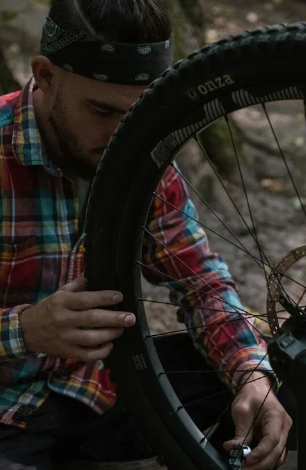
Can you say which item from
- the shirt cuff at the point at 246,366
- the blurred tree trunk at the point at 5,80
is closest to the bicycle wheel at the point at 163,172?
the shirt cuff at the point at 246,366

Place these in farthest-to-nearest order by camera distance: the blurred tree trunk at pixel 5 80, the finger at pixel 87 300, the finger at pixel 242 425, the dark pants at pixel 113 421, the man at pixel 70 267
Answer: the blurred tree trunk at pixel 5 80 → the dark pants at pixel 113 421 → the finger at pixel 242 425 → the man at pixel 70 267 → the finger at pixel 87 300

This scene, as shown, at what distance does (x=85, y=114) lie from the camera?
179 cm

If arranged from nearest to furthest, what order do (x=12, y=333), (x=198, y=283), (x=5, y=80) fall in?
(x=12, y=333) → (x=198, y=283) → (x=5, y=80)

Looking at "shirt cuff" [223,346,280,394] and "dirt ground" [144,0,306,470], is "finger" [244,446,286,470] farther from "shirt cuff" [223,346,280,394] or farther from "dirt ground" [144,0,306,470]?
"dirt ground" [144,0,306,470]

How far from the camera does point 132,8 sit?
68.6 inches

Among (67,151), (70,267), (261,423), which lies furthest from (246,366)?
(67,151)

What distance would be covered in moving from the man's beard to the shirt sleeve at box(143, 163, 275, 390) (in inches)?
7.9

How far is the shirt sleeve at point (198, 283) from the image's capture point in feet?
6.33

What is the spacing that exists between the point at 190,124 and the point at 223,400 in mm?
744

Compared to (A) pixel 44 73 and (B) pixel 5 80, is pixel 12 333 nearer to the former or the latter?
(A) pixel 44 73

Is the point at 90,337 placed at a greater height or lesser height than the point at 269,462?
greater

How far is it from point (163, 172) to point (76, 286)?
27 centimetres

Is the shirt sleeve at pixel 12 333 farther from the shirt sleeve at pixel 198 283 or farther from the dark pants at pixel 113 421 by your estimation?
the shirt sleeve at pixel 198 283

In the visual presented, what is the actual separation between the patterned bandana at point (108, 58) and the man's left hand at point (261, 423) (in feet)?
2.16
